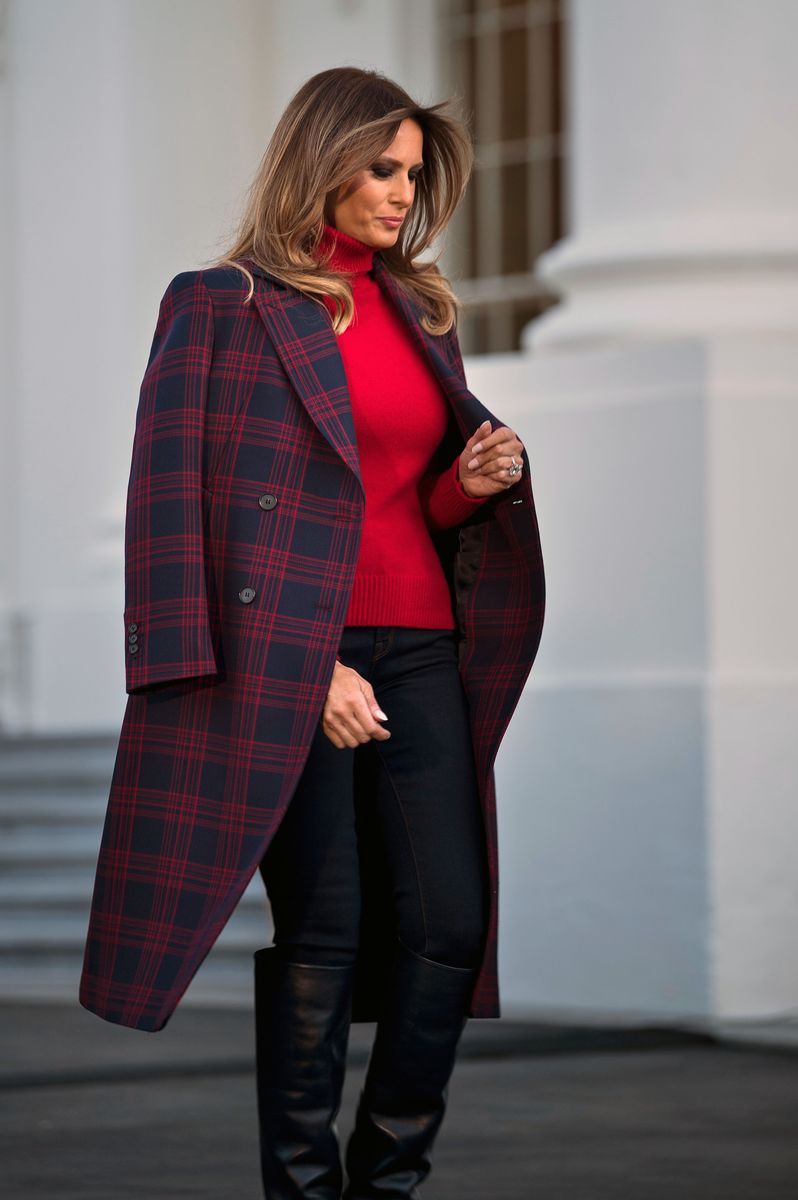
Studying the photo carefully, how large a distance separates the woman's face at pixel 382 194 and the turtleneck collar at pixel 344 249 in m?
0.01

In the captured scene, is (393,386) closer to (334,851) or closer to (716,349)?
(334,851)

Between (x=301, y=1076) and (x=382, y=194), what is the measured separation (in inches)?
49.8

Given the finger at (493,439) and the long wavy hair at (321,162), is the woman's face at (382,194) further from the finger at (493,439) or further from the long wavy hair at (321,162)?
the finger at (493,439)

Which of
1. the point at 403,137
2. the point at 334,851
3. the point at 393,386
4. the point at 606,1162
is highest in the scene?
the point at 403,137

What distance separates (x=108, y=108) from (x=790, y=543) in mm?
4848

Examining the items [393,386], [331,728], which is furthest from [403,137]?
[331,728]

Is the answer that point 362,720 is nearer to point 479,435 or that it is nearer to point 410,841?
point 410,841

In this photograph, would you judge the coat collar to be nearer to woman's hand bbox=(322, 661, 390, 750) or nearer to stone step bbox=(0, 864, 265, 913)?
woman's hand bbox=(322, 661, 390, 750)

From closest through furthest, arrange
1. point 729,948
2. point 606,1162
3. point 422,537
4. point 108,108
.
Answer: point 422,537
point 606,1162
point 729,948
point 108,108

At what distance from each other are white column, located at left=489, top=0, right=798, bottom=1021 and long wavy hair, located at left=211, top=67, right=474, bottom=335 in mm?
2526

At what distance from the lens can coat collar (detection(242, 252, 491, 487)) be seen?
283cm

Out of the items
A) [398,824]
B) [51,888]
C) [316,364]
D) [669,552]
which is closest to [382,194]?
[316,364]

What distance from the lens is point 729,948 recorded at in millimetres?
5320

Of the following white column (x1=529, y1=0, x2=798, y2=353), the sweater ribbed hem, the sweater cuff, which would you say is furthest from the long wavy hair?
white column (x1=529, y1=0, x2=798, y2=353)
